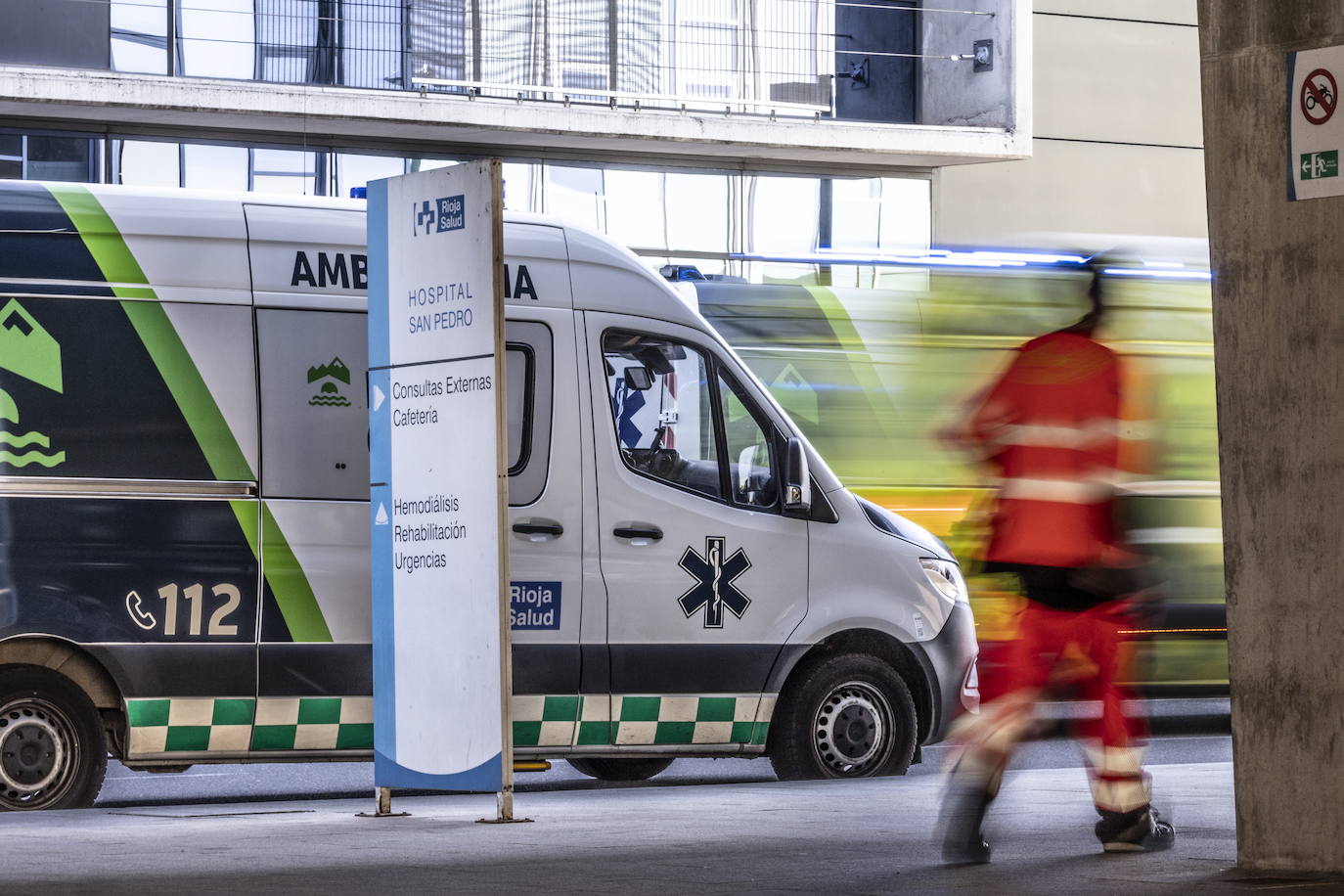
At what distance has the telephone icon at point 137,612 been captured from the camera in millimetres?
8781

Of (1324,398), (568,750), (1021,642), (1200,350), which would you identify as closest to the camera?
(1324,398)

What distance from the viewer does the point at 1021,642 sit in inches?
250

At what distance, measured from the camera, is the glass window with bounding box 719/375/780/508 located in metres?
9.84

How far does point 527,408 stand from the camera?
30.9 feet

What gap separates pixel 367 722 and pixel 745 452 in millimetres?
A: 2190

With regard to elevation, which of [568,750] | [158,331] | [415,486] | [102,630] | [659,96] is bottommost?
[568,750]

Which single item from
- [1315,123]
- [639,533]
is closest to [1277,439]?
[1315,123]

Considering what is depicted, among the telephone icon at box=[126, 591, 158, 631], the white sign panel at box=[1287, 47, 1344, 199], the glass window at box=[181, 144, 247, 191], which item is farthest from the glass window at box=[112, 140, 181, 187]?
the white sign panel at box=[1287, 47, 1344, 199]

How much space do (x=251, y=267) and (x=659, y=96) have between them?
13753mm

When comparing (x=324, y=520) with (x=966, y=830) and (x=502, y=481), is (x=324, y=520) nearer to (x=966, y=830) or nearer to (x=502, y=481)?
(x=502, y=481)

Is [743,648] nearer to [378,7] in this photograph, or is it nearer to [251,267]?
[251,267]

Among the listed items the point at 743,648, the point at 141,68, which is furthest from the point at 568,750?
the point at 141,68

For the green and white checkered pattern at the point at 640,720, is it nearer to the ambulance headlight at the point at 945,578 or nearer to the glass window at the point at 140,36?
the ambulance headlight at the point at 945,578

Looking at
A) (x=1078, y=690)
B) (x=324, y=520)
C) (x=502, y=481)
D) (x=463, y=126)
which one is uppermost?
(x=463, y=126)
